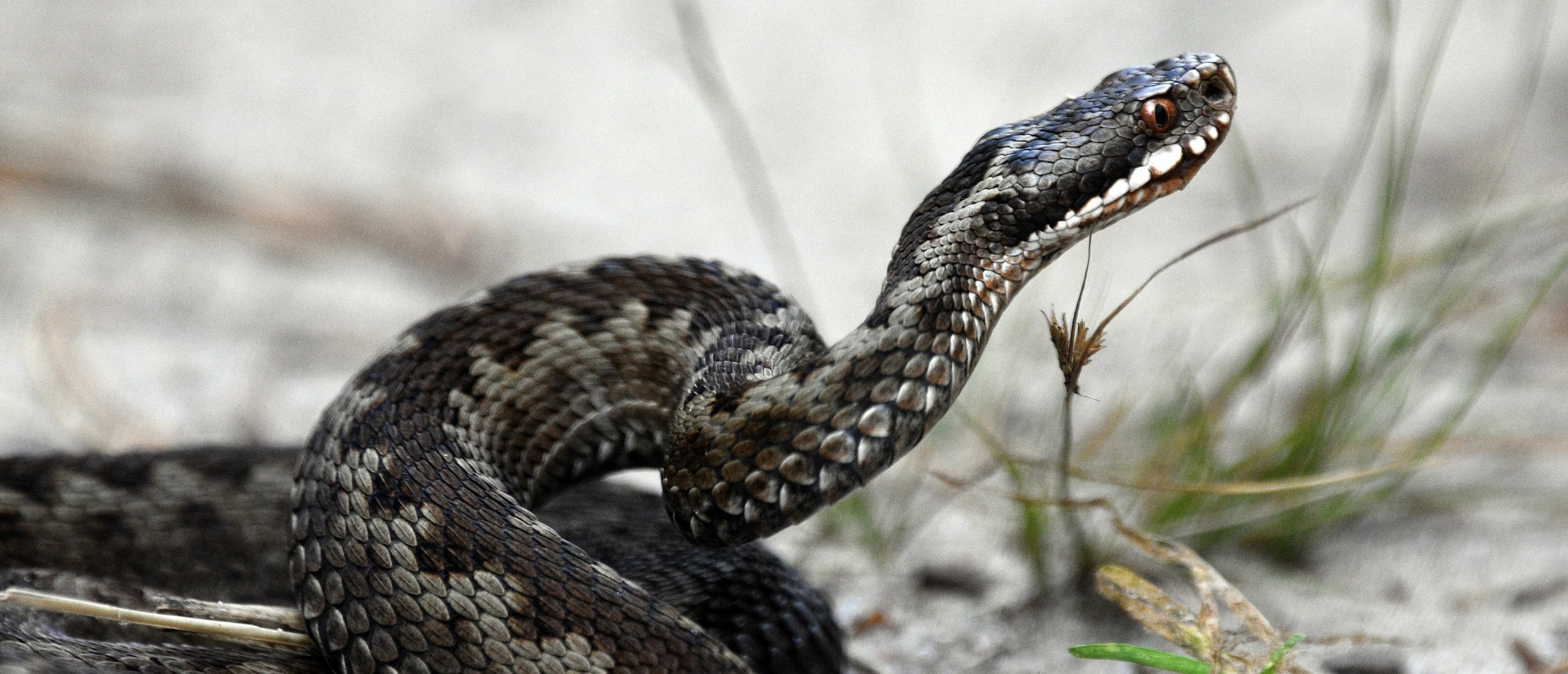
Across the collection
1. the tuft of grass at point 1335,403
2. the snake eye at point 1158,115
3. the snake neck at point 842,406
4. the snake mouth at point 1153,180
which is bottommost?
the tuft of grass at point 1335,403

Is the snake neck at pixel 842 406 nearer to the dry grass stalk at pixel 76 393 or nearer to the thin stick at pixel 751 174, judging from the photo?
the thin stick at pixel 751 174

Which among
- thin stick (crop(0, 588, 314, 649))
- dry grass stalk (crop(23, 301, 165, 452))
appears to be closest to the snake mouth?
thin stick (crop(0, 588, 314, 649))

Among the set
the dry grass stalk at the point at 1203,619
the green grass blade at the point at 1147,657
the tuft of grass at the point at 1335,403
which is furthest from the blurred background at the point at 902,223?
the green grass blade at the point at 1147,657

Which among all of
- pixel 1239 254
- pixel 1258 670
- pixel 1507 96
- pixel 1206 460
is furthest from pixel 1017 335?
pixel 1507 96

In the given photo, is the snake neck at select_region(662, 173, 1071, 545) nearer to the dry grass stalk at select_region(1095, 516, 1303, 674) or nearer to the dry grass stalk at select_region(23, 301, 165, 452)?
the dry grass stalk at select_region(1095, 516, 1303, 674)

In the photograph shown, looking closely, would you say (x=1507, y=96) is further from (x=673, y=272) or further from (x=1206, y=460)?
(x=673, y=272)

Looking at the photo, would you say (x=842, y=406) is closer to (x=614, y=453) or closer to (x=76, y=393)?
(x=614, y=453)
